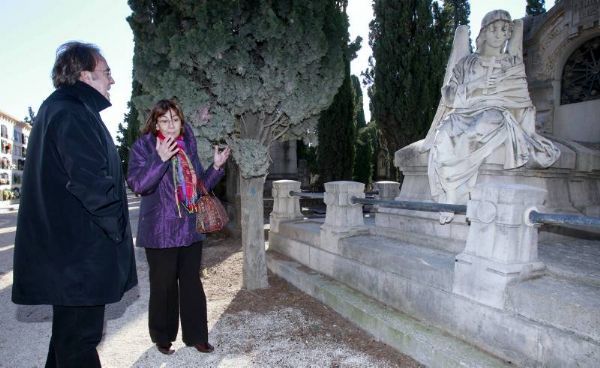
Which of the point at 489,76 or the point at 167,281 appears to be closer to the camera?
the point at 167,281

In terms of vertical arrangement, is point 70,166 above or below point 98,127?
below

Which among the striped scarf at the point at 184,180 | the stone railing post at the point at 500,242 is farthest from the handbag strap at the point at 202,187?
the stone railing post at the point at 500,242

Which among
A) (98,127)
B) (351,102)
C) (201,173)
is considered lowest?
(201,173)

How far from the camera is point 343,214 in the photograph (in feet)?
16.1

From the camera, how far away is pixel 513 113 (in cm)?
432

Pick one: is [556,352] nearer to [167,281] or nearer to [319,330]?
[319,330]

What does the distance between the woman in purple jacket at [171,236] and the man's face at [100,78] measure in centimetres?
69

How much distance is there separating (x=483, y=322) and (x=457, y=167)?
1.75 m

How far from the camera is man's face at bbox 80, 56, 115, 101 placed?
232 cm

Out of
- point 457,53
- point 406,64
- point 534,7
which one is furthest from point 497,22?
point 534,7

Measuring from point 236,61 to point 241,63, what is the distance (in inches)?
2.4

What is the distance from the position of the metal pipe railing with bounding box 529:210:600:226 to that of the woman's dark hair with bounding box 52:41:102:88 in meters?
2.97

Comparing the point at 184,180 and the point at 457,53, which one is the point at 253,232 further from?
the point at 457,53

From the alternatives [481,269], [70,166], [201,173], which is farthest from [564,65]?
[70,166]
